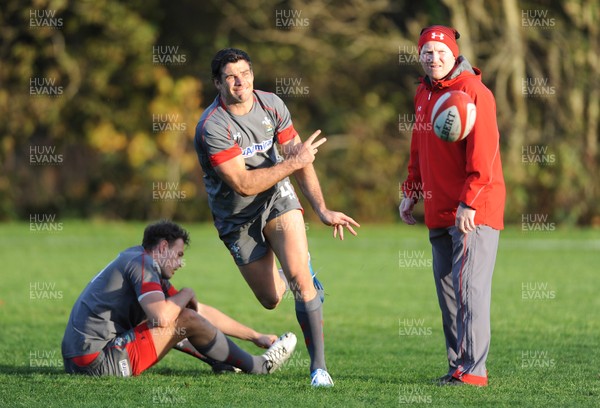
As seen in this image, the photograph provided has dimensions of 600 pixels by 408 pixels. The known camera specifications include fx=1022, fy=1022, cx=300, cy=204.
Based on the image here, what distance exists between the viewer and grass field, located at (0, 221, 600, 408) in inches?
252

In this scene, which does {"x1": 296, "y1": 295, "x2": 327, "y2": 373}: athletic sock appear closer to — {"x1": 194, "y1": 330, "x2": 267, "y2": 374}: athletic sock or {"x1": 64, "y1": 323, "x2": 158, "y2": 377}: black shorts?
{"x1": 194, "y1": 330, "x2": 267, "y2": 374}: athletic sock

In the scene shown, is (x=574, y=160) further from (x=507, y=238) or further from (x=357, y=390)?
(x=357, y=390)

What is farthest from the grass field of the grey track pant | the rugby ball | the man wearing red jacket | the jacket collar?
the jacket collar

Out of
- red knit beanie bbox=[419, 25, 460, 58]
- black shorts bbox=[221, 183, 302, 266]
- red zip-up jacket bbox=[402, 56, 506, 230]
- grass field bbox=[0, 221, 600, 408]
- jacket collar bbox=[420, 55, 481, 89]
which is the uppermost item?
red knit beanie bbox=[419, 25, 460, 58]

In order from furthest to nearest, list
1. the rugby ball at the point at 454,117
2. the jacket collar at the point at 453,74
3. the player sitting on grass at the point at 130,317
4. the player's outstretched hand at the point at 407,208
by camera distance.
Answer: the player's outstretched hand at the point at 407,208, the player sitting on grass at the point at 130,317, the jacket collar at the point at 453,74, the rugby ball at the point at 454,117

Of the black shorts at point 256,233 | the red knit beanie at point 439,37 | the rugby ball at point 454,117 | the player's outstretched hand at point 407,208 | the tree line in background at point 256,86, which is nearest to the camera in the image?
the rugby ball at point 454,117

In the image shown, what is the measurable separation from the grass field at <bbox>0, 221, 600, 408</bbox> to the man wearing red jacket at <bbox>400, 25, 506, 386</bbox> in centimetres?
35

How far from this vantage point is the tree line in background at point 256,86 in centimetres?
2423

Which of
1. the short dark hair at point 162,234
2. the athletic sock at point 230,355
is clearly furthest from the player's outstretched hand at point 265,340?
the short dark hair at point 162,234

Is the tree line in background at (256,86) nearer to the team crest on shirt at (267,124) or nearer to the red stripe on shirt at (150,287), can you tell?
the team crest on shirt at (267,124)

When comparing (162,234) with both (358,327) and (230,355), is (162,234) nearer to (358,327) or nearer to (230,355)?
(230,355)

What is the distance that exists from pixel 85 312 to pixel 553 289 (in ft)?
25.0

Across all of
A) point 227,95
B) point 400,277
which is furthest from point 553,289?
point 227,95

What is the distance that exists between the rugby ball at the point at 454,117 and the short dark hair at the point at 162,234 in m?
1.93
